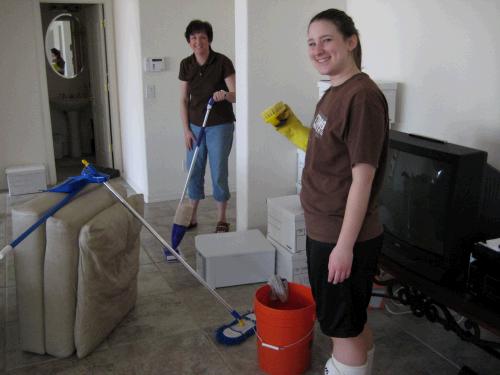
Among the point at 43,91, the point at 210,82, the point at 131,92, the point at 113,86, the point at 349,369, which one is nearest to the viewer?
the point at 349,369

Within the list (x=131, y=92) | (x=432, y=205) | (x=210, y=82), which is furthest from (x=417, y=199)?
(x=131, y=92)

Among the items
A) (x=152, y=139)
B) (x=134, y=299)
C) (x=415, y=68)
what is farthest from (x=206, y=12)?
(x=134, y=299)

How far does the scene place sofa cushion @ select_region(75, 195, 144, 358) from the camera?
2189 millimetres

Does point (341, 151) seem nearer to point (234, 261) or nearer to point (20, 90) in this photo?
point (234, 261)

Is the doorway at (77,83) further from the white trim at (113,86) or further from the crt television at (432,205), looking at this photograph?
the crt television at (432,205)

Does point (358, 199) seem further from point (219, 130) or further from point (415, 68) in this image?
point (219, 130)

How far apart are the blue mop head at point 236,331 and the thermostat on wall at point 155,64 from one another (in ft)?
9.07

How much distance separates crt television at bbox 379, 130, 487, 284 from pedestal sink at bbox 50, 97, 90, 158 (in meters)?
5.25

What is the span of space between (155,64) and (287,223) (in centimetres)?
235

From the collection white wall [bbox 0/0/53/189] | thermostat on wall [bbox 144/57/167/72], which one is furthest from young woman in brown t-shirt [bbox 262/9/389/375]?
white wall [bbox 0/0/53/189]

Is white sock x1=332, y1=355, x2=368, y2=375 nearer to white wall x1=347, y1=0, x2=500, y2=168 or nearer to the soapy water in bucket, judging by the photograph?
the soapy water in bucket

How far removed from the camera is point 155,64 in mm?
4590

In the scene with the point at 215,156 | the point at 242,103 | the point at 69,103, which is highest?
the point at 242,103

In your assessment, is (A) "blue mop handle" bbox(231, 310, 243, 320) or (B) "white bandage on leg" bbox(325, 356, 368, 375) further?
(A) "blue mop handle" bbox(231, 310, 243, 320)
